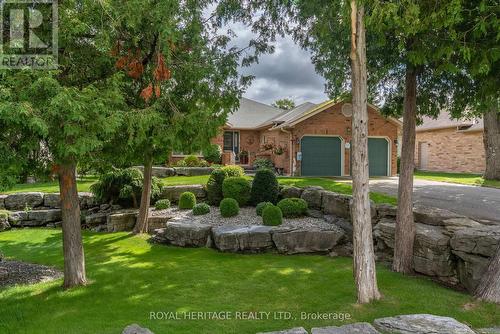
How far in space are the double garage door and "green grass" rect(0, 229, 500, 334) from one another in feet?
35.8

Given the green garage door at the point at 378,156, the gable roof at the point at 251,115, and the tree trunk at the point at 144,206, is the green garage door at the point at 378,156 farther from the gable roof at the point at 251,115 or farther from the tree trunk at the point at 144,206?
the tree trunk at the point at 144,206

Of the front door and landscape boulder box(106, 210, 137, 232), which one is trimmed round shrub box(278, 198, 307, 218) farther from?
the front door

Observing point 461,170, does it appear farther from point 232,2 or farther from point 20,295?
point 20,295

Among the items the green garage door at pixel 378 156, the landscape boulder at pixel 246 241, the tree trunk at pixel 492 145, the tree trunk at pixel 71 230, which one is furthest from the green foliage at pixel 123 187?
the tree trunk at pixel 492 145

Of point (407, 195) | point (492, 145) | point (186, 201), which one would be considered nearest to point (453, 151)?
point (492, 145)

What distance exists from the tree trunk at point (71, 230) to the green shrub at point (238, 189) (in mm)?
5828

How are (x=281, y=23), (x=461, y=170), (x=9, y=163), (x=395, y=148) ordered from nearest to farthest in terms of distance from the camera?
(x=9, y=163)
(x=281, y=23)
(x=395, y=148)
(x=461, y=170)

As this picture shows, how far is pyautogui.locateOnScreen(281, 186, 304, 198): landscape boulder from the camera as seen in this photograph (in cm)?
1143

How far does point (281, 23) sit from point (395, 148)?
43.7 feet

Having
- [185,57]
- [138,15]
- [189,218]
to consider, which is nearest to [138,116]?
[138,15]

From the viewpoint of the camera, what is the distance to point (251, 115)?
24.7 meters

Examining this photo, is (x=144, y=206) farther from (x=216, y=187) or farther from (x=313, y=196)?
(x=313, y=196)

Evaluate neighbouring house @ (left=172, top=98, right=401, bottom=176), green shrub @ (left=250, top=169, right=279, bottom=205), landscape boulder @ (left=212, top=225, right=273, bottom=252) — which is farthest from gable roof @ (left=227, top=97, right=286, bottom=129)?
landscape boulder @ (left=212, top=225, right=273, bottom=252)

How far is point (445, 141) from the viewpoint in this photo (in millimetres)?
24234
